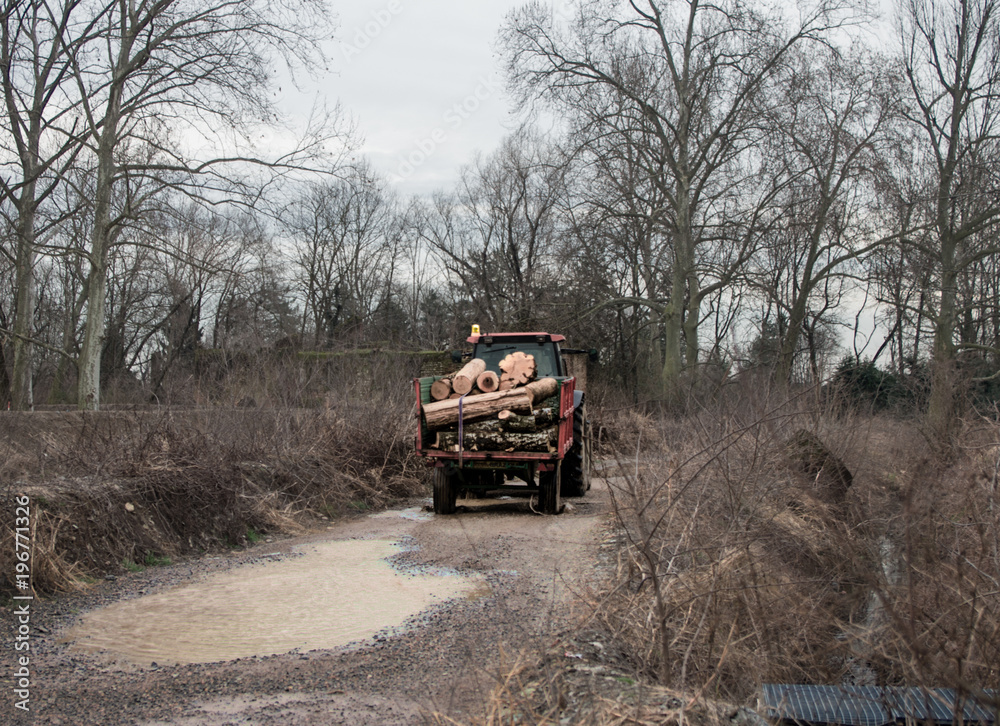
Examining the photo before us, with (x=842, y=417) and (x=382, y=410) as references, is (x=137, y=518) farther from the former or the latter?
(x=842, y=417)

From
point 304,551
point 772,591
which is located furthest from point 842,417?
point 304,551

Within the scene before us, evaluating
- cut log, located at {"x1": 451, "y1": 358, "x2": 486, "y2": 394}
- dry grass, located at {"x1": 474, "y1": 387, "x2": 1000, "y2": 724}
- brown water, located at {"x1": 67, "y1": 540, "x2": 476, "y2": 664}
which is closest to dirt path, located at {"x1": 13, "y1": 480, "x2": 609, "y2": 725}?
brown water, located at {"x1": 67, "y1": 540, "x2": 476, "y2": 664}

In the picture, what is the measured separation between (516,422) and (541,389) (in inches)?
21.5

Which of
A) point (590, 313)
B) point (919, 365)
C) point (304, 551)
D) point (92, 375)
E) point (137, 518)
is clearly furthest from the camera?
point (590, 313)

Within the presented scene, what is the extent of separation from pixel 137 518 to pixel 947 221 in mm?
20194

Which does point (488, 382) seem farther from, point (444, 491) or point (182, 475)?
point (182, 475)

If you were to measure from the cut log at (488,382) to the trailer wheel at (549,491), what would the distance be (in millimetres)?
1234

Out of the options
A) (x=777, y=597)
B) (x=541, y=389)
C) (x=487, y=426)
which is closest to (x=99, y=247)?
(x=487, y=426)

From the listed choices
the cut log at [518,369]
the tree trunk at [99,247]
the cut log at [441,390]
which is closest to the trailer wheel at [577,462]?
the cut log at [518,369]

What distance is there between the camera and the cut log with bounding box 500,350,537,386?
10320mm

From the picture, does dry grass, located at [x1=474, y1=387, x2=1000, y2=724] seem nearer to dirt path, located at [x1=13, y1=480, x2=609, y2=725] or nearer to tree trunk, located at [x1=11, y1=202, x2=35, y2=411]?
dirt path, located at [x1=13, y1=480, x2=609, y2=725]

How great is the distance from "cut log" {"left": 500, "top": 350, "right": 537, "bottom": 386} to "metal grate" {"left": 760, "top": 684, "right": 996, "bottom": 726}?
6830 mm

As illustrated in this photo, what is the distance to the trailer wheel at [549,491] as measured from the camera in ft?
32.7

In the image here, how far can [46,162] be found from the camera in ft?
47.1
